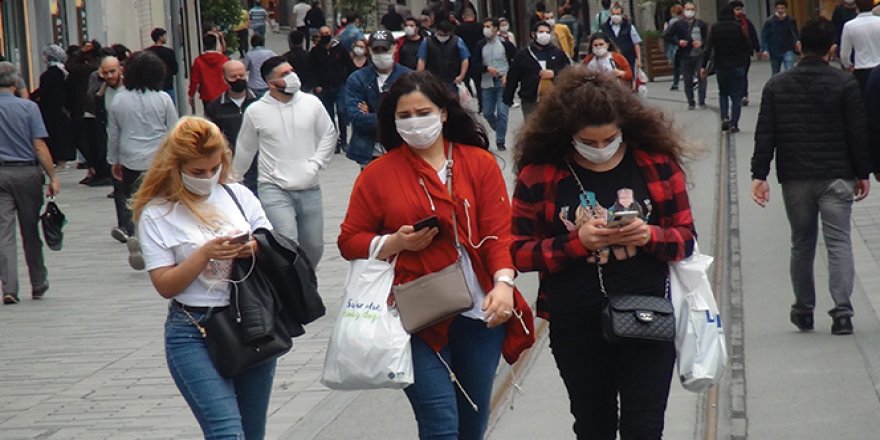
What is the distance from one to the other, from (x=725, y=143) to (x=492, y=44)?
4.66 meters

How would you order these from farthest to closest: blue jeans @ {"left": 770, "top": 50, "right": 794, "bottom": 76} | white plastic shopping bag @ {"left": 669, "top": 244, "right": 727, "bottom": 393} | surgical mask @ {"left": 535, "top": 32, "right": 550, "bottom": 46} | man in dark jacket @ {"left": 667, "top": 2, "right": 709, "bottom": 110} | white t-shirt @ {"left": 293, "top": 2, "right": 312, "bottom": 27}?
white t-shirt @ {"left": 293, "top": 2, "right": 312, "bottom": 27}
blue jeans @ {"left": 770, "top": 50, "right": 794, "bottom": 76}
man in dark jacket @ {"left": 667, "top": 2, "right": 709, "bottom": 110}
surgical mask @ {"left": 535, "top": 32, "right": 550, "bottom": 46}
white plastic shopping bag @ {"left": 669, "top": 244, "right": 727, "bottom": 393}

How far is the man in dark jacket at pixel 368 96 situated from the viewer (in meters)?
12.9

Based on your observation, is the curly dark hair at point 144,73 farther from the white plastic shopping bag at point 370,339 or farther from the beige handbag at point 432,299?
the beige handbag at point 432,299

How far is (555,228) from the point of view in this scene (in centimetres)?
542

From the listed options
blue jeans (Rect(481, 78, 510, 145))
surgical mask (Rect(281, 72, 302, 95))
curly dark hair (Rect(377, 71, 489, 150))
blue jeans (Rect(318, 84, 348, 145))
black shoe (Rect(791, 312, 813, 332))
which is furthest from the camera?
blue jeans (Rect(318, 84, 348, 145))

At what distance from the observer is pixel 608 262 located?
17.4 feet

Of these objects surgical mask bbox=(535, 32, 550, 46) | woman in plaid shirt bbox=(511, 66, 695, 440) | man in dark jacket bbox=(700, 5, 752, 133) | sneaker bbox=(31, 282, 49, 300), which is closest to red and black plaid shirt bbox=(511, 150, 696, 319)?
woman in plaid shirt bbox=(511, 66, 695, 440)

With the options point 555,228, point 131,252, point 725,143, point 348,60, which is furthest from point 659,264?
point 348,60

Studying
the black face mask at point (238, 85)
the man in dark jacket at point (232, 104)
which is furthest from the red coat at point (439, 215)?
the black face mask at point (238, 85)

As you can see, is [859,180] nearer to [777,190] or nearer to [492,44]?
[777,190]

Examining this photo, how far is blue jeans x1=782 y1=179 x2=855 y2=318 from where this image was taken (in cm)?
928

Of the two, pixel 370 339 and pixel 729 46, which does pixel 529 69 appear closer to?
pixel 729 46

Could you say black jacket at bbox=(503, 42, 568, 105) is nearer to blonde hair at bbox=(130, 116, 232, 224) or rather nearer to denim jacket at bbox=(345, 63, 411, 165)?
denim jacket at bbox=(345, 63, 411, 165)

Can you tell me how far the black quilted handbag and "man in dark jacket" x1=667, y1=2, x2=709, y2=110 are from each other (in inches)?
825
